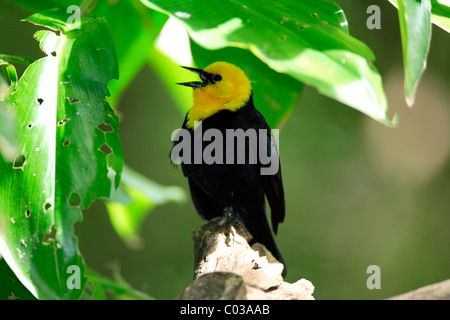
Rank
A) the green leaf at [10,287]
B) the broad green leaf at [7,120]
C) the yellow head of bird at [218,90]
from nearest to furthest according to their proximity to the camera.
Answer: the broad green leaf at [7,120] < the green leaf at [10,287] < the yellow head of bird at [218,90]

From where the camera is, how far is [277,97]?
1720 millimetres

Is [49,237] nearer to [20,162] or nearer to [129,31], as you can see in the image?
[20,162]

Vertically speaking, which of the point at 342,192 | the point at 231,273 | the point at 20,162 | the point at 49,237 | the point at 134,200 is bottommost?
the point at 231,273

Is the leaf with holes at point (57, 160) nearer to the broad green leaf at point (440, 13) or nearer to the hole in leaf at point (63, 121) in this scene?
the hole in leaf at point (63, 121)

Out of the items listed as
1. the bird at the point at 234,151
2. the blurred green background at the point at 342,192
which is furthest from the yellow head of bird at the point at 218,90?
the blurred green background at the point at 342,192

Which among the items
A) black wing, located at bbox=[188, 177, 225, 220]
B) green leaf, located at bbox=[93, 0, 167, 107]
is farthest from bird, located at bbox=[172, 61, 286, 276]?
green leaf, located at bbox=[93, 0, 167, 107]

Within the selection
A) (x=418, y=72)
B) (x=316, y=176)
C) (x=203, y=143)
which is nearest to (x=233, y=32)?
(x=418, y=72)

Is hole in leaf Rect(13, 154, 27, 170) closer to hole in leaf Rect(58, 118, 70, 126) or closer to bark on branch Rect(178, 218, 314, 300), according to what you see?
hole in leaf Rect(58, 118, 70, 126)

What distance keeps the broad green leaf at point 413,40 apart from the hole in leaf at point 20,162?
2.95 feet

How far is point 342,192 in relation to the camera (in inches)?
222

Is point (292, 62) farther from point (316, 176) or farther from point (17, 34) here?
point (316, 176)

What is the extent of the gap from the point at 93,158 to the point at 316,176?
441cm

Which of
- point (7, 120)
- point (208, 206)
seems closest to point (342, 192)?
point (208, 206)

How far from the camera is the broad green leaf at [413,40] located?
3.15 feet
